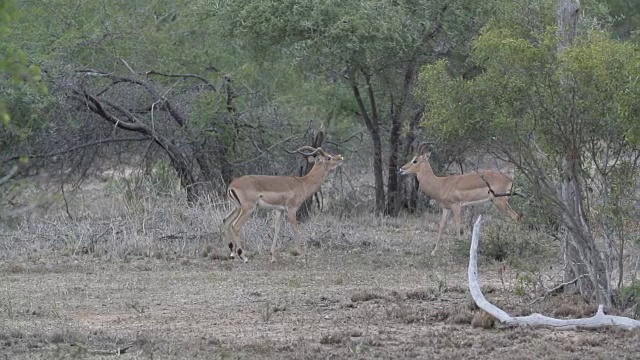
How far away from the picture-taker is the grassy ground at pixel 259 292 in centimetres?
887

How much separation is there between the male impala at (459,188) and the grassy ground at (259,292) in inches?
15.9

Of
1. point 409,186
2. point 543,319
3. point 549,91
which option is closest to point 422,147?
point 409,186

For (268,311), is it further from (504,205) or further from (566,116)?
(504,205)

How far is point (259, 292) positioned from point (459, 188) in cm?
564

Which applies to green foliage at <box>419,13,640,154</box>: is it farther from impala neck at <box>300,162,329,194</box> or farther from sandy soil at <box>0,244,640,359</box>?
impala neck at <box>300,162,329,194</box>

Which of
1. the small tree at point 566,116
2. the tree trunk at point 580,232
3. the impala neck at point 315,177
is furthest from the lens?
the impala neck at point 315,177

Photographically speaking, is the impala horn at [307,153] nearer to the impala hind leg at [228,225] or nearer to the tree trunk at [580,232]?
the impala hind leg at [228,225]

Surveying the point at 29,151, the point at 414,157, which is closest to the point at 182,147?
the point at 29,151

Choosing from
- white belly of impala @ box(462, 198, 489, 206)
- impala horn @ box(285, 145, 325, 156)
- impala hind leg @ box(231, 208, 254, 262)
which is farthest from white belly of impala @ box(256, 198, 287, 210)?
white belly of impala @ box(462, 198, 489, 206)

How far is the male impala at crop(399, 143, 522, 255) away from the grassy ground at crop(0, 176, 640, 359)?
405mm

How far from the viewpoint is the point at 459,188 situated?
1683 cm

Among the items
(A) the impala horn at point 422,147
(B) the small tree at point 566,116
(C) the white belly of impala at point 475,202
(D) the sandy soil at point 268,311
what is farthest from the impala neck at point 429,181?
(B) the small tree at point 566,116

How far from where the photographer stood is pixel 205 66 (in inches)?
856

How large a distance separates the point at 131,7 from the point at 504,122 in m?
13.7
